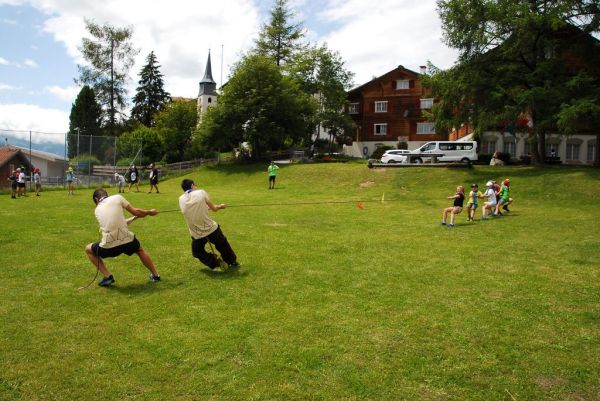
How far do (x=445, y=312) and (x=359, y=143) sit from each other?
55.8 meters

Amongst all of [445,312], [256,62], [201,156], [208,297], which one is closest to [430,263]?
[445,312]

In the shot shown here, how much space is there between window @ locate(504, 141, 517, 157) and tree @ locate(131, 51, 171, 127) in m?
49.7

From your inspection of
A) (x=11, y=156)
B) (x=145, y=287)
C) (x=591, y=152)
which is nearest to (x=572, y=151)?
(x=591, y=152)

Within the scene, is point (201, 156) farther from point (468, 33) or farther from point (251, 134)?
point (468, 33)

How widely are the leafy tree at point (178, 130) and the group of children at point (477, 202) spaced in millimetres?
43962

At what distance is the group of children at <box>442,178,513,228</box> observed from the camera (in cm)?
1562

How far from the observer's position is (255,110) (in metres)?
45.0

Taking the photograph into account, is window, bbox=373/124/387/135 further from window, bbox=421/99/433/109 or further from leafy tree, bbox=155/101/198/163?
leafy tree, bbox=155/101/198/163

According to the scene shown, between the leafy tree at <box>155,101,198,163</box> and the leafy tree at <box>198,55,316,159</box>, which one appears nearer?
the leafy tree at <box>198,55,316,159</box>

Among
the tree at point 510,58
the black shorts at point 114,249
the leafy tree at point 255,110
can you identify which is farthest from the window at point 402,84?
the black shorts at point 114,249

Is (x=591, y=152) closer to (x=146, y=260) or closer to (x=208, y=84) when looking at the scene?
(x=146, y=260)

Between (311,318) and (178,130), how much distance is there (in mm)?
53347

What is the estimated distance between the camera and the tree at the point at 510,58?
31.2 meters

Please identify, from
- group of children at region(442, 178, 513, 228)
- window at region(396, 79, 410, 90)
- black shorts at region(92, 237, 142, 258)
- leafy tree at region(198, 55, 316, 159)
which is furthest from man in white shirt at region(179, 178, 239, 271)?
window at region(396, 79, 410, 90)
